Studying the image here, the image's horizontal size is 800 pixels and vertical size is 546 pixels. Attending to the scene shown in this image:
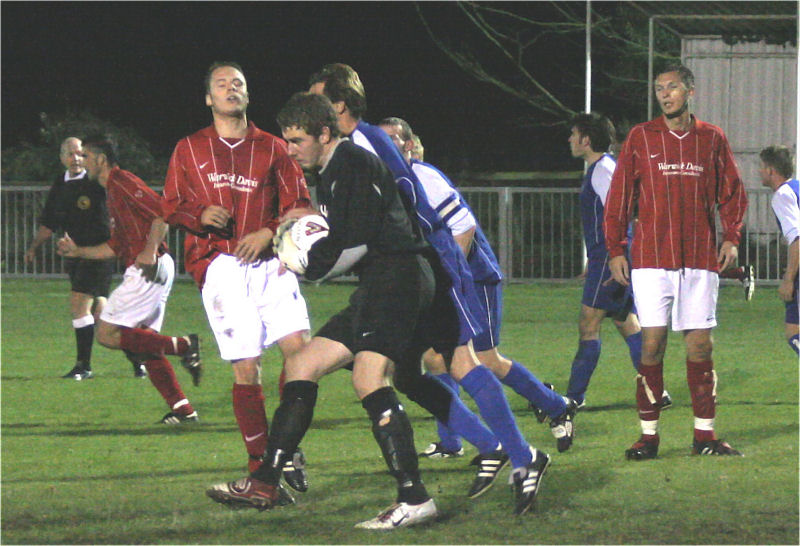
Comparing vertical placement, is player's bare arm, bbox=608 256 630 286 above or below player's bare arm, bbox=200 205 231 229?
below

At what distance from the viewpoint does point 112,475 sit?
22.1ft

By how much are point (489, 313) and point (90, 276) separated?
5.16m

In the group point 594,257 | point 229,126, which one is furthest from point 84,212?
point 229,126

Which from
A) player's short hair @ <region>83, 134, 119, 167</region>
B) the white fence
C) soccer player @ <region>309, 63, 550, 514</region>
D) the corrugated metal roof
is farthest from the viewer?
the white fence

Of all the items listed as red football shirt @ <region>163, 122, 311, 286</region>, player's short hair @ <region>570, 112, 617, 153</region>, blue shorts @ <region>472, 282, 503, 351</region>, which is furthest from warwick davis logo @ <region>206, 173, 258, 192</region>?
player's short hair @ <region>570, 112, 617, 153</region>

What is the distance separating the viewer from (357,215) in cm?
539

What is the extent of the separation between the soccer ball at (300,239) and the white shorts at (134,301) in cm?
365

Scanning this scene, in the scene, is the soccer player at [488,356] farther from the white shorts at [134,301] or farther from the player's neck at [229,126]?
the white shorts at [134,301]

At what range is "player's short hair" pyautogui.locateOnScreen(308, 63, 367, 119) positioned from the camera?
6004mm

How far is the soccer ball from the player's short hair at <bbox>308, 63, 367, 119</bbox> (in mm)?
632

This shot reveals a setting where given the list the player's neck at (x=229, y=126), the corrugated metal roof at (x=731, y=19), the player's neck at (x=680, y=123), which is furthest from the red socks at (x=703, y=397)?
the corrugated metal roof at (x=731, y=19)

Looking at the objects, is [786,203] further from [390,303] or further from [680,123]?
[390,303]

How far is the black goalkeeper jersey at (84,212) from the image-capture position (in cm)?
1162

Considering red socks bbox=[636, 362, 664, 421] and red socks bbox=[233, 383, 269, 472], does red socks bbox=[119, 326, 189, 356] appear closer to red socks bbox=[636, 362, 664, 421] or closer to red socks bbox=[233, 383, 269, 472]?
red socks bbox=[233, 383, 269, 472]
